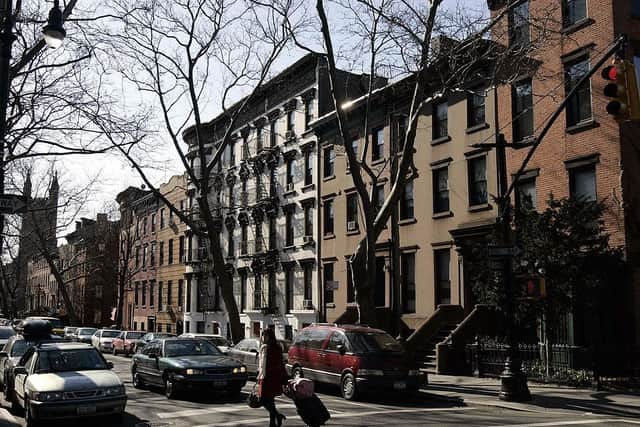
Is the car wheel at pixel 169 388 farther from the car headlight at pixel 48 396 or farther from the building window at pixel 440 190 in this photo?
the building window at pixel 440 190

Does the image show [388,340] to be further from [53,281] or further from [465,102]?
[53,281]

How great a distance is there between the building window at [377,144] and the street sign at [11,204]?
71.3 feet

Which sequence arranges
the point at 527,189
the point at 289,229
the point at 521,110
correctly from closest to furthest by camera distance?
the point at 527,189 → the point at 521,110 → the point at 289,229

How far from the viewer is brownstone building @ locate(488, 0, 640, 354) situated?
20.5 metres

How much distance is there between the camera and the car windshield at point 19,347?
17.0 m

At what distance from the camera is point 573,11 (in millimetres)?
22906

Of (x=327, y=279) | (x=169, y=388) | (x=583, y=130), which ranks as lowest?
(x=169, y=388)

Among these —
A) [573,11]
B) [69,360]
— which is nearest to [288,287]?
[573,11]

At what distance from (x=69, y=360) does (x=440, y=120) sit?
19.3 m

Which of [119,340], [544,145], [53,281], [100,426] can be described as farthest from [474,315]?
[53,281]

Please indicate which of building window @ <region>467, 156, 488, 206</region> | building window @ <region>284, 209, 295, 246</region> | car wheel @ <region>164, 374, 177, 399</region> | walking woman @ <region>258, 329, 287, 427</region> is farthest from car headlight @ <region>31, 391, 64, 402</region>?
building window @ <region>284, 209, 295, 246</region>

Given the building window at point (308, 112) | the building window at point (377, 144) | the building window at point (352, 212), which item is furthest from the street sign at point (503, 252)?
the building window at point (308, 112)

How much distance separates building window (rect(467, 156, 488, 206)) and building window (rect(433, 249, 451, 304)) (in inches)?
102

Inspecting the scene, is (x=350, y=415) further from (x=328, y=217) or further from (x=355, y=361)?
(x=328, y=217)
